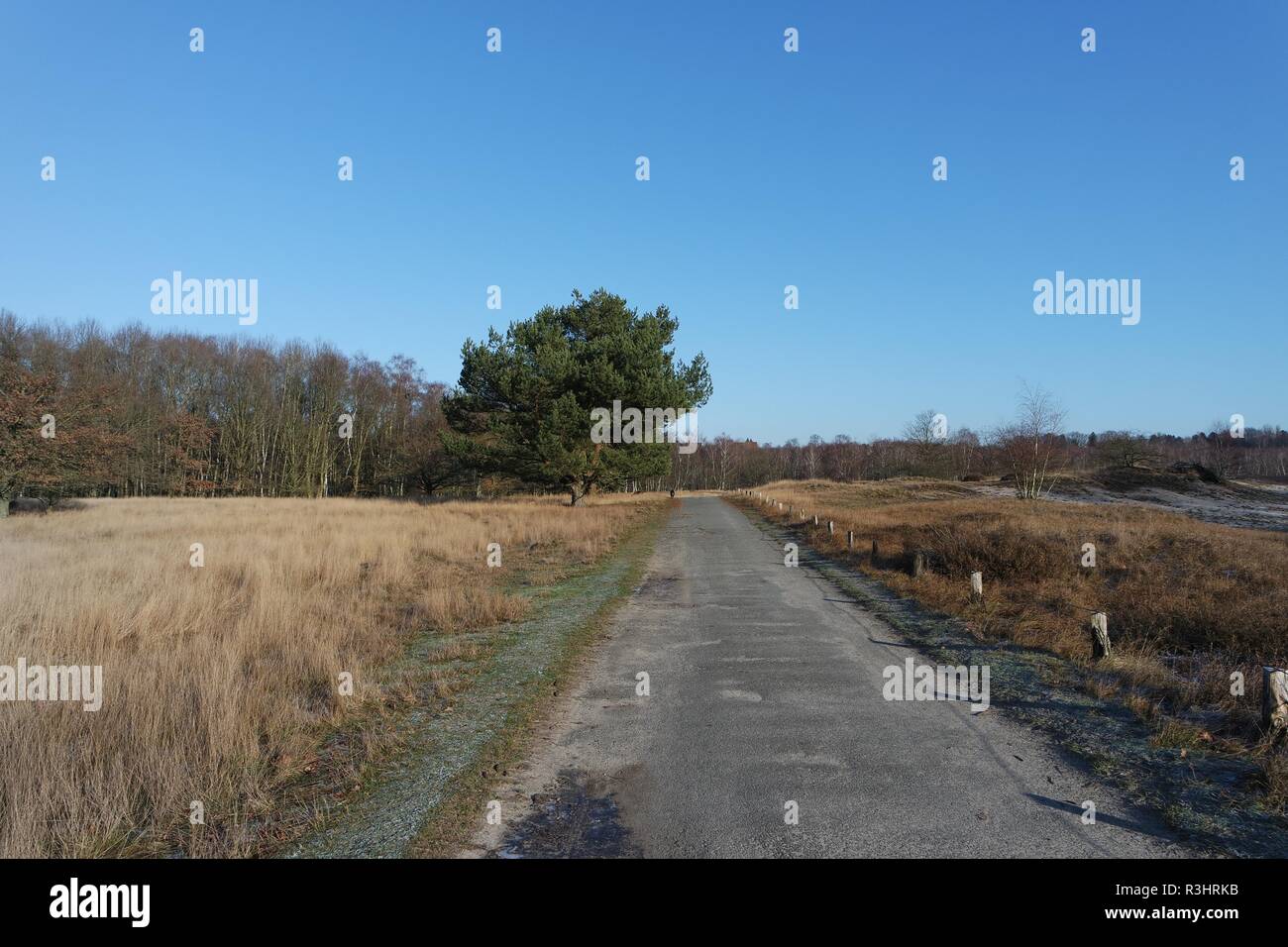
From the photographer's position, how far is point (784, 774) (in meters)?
4.43

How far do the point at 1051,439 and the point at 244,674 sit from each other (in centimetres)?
4317

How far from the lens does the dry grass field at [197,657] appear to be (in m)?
3.80

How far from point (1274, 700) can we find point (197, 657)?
9.86 meters

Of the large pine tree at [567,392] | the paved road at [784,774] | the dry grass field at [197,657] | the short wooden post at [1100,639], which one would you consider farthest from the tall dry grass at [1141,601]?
the large pine tree at [567,392]

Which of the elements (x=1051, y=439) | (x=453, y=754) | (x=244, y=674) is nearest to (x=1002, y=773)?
(x=453, y=754)

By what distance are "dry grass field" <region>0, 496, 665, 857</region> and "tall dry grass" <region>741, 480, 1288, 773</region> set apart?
704 centimetres

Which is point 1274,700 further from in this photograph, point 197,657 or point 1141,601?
point 197,657

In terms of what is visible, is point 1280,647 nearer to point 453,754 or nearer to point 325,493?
point 453,754

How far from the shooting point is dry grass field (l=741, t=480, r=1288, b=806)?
573 centimetres

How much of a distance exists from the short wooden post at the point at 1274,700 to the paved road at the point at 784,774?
65.6 inches

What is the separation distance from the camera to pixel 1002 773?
176 inches
